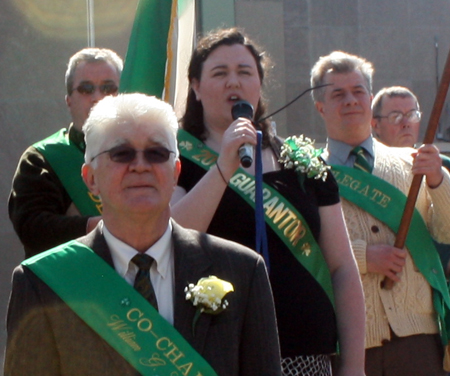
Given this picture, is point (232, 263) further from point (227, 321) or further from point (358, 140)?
point (358, 140)

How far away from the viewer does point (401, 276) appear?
4.02 metres

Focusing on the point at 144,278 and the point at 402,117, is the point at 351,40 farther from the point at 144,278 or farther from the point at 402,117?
the point at 144,278

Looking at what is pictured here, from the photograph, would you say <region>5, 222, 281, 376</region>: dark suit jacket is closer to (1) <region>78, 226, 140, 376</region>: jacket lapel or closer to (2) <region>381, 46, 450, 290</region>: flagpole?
(1) <region>78, 226, 140, 376</region>: jacket lapel

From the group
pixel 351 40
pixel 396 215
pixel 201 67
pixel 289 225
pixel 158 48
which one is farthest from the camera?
pixel 351 40

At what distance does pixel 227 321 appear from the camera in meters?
2.46

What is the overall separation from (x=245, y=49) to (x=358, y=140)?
1032mm

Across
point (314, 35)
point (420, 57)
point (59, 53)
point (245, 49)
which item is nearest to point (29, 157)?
point (245, 49)

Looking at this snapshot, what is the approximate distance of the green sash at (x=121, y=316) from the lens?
2.38m

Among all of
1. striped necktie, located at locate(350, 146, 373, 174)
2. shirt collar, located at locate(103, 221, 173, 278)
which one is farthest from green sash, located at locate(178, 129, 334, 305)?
striped necktie, located at locate(350, 146, 373, 174)

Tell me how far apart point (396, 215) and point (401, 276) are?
0.29 meters

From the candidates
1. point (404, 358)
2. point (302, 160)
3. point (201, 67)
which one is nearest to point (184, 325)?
point (302, 160)

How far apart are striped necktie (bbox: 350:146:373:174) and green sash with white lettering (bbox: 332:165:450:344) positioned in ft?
0.15

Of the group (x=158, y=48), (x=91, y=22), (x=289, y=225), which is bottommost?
(x=289, y=225)

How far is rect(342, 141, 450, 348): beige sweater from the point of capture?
12.9 ft
